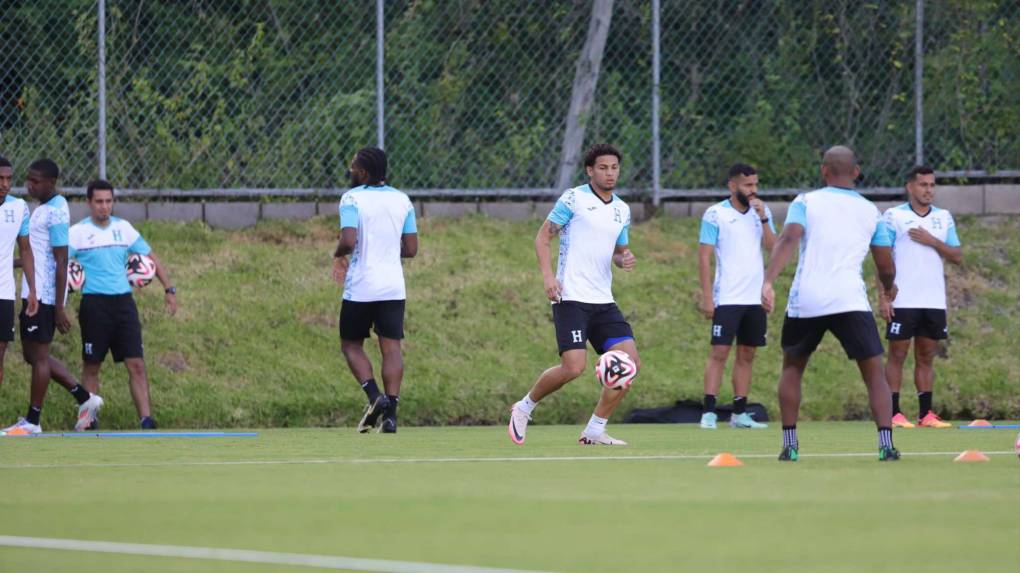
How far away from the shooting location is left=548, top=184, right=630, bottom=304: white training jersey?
1146 centimetres

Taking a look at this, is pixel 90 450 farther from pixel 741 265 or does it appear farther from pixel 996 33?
pixel 996 33

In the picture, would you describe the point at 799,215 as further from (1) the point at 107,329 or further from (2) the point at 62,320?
(1) the point at 107,329

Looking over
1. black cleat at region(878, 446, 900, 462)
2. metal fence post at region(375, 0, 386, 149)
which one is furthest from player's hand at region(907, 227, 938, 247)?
metal fence post at region(375, 0, 386, 149)

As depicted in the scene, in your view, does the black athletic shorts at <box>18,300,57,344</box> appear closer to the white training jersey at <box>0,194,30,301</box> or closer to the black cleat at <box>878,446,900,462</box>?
the white training jersey at <box>0,194,30,301</box>

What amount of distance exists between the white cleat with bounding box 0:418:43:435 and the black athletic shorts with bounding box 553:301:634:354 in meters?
4.96

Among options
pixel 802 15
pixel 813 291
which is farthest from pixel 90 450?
pixel 802 15

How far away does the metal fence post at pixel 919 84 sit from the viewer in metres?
19.7

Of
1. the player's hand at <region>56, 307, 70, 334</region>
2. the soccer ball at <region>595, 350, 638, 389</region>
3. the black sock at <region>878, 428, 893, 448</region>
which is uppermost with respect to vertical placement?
the player's hand at <region>56, 307, 70, 334</region>

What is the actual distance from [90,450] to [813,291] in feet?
15.9

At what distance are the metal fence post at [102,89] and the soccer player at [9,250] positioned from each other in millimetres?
4591

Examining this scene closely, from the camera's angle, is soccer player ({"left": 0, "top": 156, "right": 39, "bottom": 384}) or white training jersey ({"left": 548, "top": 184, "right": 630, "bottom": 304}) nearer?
white training jersey ({"left": 548, "top": 184, "right": 630, "bottom": 304})

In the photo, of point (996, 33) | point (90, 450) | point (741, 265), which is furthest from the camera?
point (996, 33)

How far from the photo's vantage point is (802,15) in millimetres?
20078

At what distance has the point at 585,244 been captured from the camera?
453 inches
